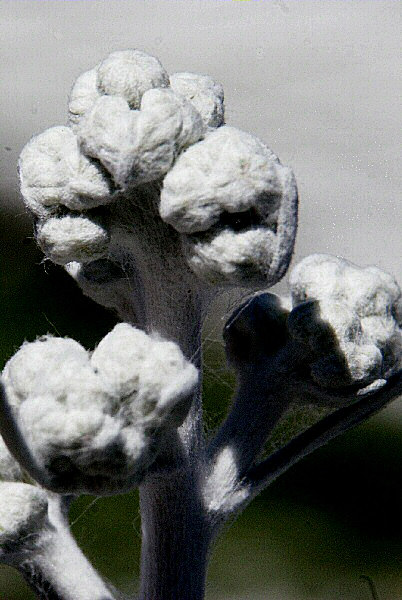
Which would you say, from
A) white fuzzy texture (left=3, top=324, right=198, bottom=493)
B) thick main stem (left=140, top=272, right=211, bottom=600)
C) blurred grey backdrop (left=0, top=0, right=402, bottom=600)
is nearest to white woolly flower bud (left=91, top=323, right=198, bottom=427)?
white fuzzy texture (left=3, top=324, right=198, bottom=493)

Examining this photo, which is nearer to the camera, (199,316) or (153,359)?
(153,359)

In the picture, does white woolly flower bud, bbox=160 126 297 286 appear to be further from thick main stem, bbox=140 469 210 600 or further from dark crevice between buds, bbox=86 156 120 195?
thick main stem, bbox=140 469 210 600

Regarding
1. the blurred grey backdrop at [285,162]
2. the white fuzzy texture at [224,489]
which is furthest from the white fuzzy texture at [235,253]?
the blurred grey backdrop at [285,162]

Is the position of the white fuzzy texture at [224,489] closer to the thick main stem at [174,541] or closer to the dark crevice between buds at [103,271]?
the thick main stem at [174,541]

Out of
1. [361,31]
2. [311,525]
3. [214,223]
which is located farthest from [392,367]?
[361,31]

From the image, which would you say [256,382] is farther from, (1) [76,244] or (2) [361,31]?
(2) [361,31]

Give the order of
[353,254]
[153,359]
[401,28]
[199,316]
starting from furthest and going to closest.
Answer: [401,28] < [353,254] < [199,316] < [153,359]
